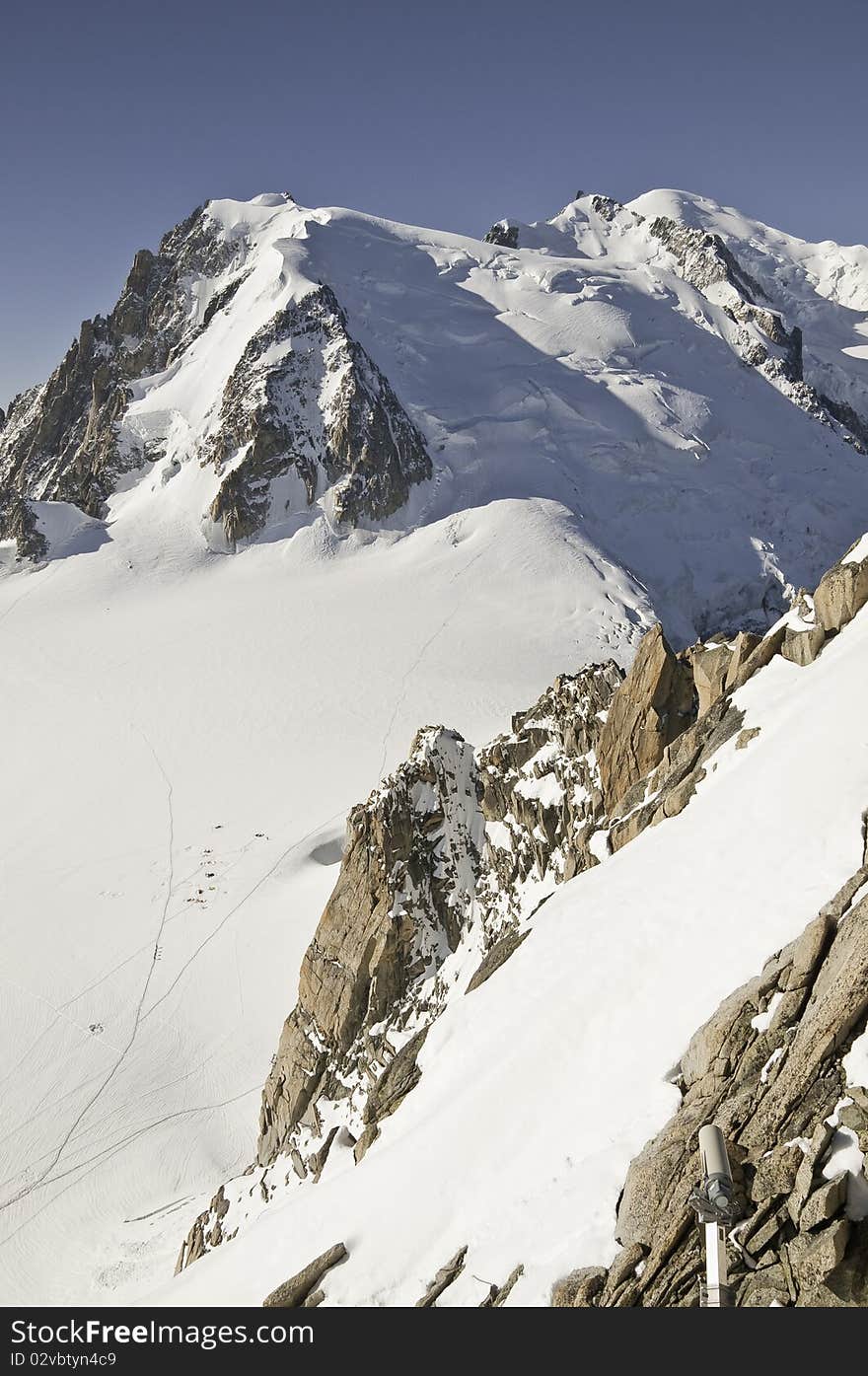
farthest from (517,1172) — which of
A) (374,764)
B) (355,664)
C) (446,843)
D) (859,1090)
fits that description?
(355,664)

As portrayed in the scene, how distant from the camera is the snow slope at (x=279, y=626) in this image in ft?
96.8

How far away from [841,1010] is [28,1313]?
26.6 ft

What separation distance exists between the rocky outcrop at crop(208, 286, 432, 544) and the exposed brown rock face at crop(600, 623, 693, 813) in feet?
212

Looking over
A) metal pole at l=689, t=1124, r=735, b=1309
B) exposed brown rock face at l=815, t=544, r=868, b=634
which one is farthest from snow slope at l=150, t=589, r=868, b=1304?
metal pole at l=689, t=1124, r=735, b=1309

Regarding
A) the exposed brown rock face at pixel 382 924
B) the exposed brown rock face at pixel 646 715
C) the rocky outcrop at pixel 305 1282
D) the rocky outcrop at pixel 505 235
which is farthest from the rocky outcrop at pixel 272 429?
the rocky outcrop at pixel 305 1282

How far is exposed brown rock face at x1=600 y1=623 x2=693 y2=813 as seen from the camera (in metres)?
19.8

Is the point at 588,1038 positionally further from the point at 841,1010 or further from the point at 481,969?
the point at 481,969

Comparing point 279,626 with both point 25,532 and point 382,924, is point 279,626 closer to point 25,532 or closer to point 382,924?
point 25,532

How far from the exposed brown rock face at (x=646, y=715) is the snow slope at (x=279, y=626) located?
6.86 metres

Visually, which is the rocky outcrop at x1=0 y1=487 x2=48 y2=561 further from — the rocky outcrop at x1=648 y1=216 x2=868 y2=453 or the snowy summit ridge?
the rocky outcrop at x1=648 y1=216 x2=868 y2=453

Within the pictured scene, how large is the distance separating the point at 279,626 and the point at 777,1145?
63.5 metres

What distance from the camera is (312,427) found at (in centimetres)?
8706

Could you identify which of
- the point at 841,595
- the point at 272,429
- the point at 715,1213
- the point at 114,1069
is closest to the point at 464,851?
the point at 841,595

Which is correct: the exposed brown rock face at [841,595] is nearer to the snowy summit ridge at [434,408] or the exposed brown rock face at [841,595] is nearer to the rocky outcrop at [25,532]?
the snowy summit ridge at [434,408]
